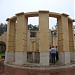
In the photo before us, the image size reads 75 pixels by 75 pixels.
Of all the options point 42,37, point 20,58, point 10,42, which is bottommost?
point 20,58

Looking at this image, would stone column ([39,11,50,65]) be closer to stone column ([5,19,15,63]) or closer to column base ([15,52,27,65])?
column base ([15,52,27,65])

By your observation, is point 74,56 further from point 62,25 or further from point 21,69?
point 21,69

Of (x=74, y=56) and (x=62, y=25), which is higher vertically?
(x=62, y=25)

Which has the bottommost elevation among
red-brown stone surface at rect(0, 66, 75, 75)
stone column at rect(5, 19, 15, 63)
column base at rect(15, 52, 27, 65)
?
red-brown stone surface at rect(0, 66, 75, 75)

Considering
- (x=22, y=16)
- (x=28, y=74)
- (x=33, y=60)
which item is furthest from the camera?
(x=33, y=60)

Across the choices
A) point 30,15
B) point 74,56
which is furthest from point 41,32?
point 74,56

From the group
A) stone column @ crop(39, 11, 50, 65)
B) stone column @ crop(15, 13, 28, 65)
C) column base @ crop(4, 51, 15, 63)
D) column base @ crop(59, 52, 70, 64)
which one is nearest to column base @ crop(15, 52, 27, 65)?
stone column @ crop(15, 13, 28, 65)

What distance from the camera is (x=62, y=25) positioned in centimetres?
1088

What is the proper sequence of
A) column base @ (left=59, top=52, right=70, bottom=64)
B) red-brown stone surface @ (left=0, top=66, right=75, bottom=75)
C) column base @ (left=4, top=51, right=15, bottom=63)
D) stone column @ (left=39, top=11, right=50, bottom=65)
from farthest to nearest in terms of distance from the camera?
column base @ (left=4, top=51, right=15, bottom=63), column base @ (left=59, top=52, right=70, bottom=64), stone column @ (left=39, top=11, right=50, bottom=65), red-brown stone surface @ (left=0, top=66, right=75, bottom=75)

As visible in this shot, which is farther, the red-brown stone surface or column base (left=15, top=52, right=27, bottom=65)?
column base (left=15, top=52, right=27, bottom=65)

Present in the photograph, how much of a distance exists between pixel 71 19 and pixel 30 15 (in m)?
3.68

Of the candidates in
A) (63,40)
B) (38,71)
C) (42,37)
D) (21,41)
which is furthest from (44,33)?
(38,71)

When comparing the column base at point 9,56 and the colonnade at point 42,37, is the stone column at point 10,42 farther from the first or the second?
the colonnade at point 42,37

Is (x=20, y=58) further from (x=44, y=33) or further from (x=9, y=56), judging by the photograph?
(x=44, y=33)
